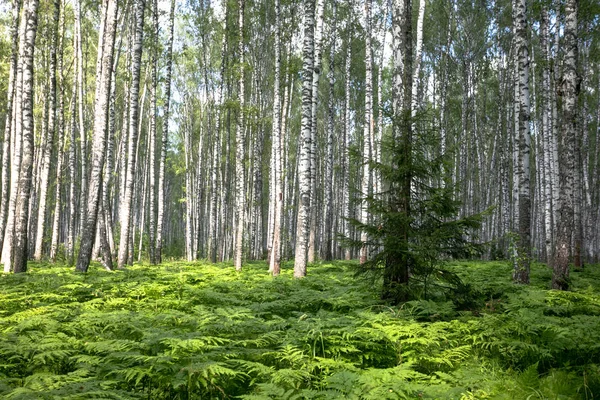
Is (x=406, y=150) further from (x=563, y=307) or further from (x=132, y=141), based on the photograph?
(x=132, y=141)

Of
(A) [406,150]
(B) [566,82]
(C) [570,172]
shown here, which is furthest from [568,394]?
(B) [566,82]

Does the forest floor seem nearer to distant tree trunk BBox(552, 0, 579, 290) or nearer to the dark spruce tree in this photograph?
the dark spruce tree

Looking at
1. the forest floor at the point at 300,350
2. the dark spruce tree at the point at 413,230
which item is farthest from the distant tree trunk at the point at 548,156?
the dark spruce tree at the point at 413,230

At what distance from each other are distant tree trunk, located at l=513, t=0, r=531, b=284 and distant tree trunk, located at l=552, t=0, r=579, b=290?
0.62m

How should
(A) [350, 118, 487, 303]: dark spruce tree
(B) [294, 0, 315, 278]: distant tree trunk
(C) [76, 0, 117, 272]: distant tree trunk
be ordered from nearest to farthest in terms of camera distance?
(A) [350, 118, 487, 303]: dark spruce tree
(C) [76, 0, 117, 272]: distant tree trunk
(B) [294, 0, 315, 278]: distant tree trunk

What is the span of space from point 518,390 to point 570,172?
26.0 ft

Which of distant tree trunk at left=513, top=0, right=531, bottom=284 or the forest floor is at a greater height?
distant tree trunk at left=513, top=0, right=531, bottom=284

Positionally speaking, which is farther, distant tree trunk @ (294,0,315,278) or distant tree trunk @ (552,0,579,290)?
Result: distant tree trunk @ (294,0,315,278)

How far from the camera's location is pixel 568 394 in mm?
3250

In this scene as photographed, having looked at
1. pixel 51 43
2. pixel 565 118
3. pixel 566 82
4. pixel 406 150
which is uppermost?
pixel 51 43

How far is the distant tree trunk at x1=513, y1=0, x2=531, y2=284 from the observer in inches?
372

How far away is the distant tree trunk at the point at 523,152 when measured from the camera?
31.0ft

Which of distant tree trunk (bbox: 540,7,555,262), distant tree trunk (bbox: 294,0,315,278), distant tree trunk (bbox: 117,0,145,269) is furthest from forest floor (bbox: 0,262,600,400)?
distant tree trunk (bbox: 540,7,555,262)

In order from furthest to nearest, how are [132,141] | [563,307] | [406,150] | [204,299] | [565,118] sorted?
[132,141], [565,118], [204,299], [406,150], [563,307]
